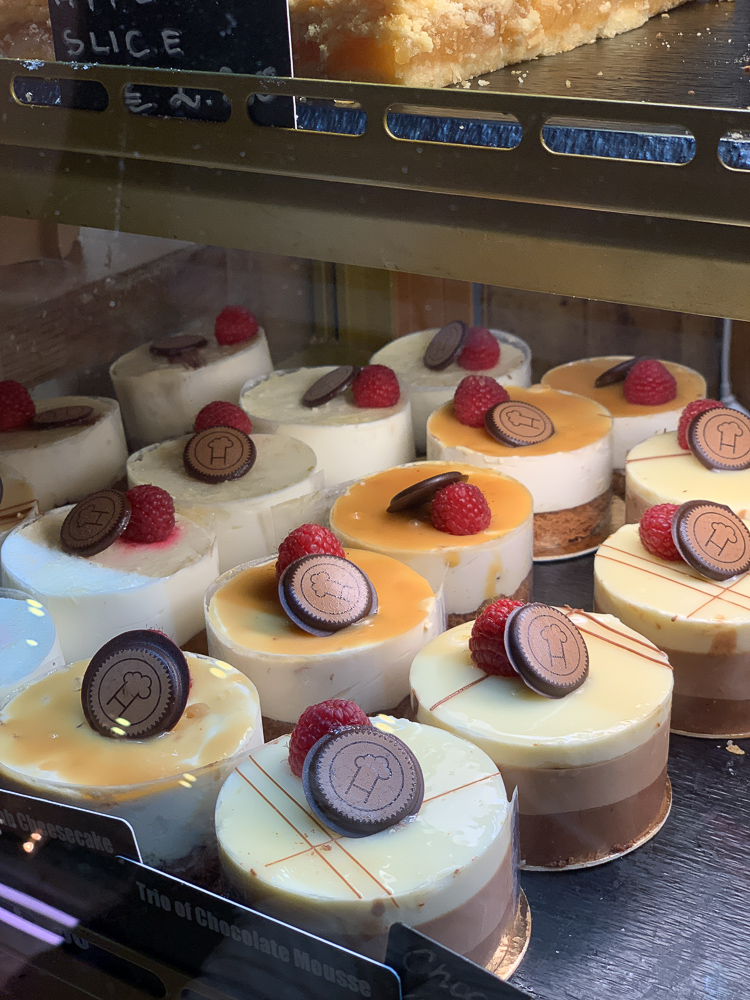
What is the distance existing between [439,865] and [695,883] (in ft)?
1.22

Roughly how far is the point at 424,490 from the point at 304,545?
0.28 m

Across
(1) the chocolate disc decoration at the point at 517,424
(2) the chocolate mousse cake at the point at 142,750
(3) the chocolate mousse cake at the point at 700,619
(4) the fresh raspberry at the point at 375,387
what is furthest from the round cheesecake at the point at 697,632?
(4) the fresh raspberry at the point at 375,387

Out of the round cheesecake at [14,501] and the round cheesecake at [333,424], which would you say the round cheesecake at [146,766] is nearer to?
the round cheesecake at [14,501]

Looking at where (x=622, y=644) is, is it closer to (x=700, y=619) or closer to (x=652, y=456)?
(x=700, y=619)

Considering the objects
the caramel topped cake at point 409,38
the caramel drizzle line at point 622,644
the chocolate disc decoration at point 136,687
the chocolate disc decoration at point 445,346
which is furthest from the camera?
the chocolate disc decoration at point 445,346

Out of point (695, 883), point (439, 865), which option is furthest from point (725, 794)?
point (439, 865)

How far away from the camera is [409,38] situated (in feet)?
3.18

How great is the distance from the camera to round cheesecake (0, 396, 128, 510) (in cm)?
165

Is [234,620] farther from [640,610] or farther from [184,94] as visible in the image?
[184,94]

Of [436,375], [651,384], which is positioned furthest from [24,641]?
[651,384]

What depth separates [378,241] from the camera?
978 millimetres

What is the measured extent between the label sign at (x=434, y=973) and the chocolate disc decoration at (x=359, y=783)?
5.2 inches

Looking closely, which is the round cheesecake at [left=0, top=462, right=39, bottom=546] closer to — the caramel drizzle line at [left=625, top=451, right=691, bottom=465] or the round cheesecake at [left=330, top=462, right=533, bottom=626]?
the round cheesecake at [left=330, top=462, right=533, bottom=626]

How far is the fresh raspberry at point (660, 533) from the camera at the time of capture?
1.55 metres
